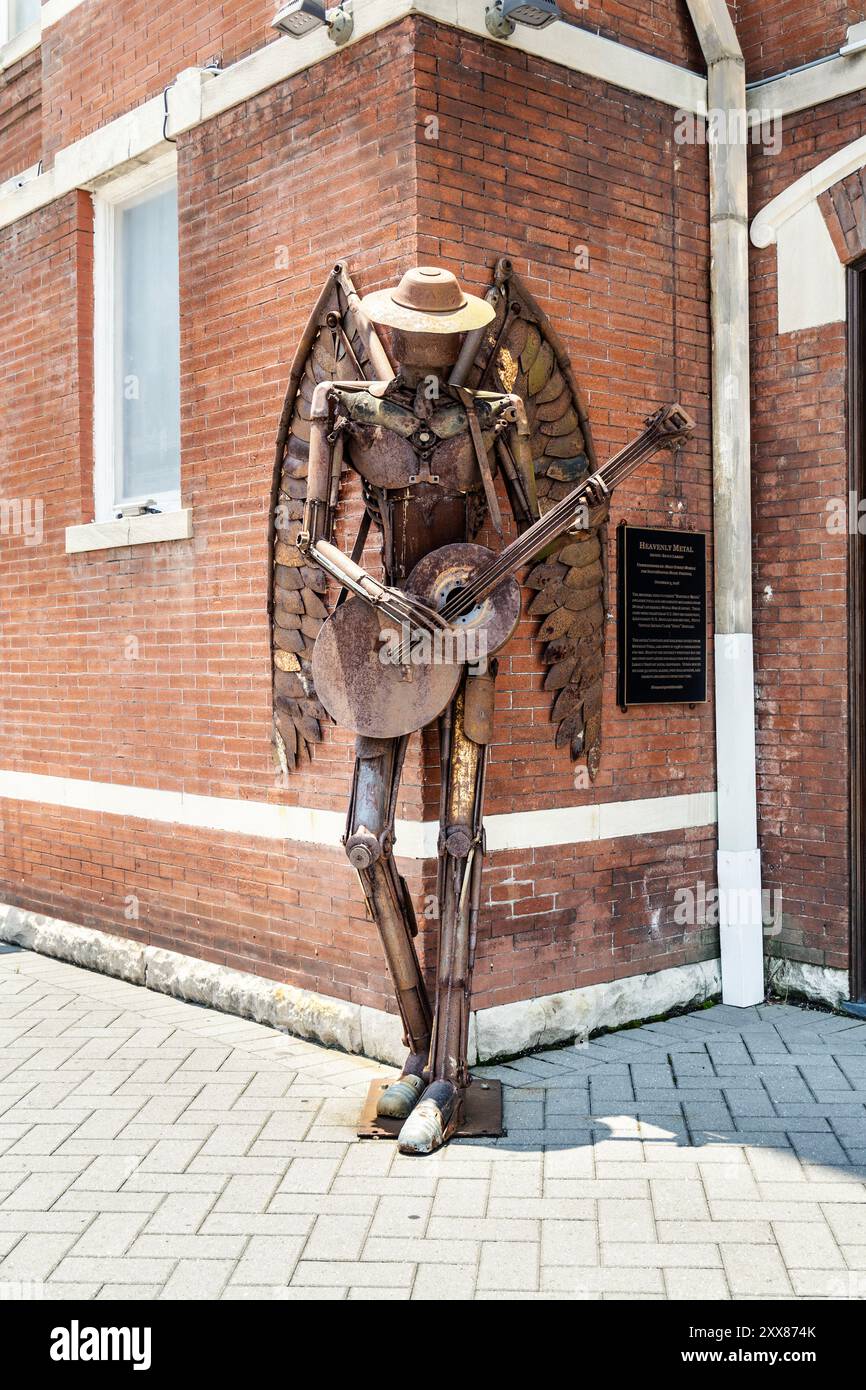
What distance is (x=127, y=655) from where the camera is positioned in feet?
24.3

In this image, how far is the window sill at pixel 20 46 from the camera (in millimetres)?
8258

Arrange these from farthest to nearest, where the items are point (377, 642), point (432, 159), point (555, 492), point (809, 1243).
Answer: point (555, 492), point (432, 159), point (377, 642), point (809, 1243)

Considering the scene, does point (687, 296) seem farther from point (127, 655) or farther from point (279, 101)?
point (127, 655)

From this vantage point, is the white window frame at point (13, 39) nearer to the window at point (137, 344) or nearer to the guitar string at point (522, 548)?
the window at point (137, 344)

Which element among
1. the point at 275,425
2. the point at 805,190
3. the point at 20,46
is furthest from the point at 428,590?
the point at 20,46

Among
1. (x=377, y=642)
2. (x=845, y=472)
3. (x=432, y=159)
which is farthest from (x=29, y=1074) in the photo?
(x=845, y=472)

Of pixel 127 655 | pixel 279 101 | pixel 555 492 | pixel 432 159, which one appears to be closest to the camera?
pixel 432 159

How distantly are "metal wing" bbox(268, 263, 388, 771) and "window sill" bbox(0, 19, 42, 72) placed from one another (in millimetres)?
3941

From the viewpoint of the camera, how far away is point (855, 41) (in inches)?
244

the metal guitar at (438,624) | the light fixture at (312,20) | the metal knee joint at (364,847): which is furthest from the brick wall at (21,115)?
the metal knee joint at (364,847)

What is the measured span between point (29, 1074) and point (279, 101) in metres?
4.56

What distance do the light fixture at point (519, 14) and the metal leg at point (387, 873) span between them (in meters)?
2.99

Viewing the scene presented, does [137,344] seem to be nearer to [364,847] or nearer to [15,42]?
[15,42]

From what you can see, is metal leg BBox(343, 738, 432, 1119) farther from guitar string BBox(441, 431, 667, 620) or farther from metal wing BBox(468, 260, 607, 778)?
metal wing BBox(468, 260, 607, 778)
